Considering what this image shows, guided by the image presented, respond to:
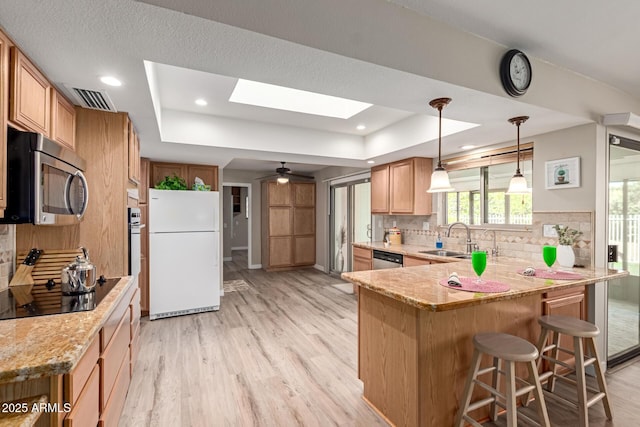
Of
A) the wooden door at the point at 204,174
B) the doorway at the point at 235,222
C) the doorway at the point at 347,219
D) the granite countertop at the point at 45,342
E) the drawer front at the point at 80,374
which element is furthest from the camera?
the doorway at the point at 235,222

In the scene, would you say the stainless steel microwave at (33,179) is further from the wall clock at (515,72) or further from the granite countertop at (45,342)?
the wall clock at (515,72)

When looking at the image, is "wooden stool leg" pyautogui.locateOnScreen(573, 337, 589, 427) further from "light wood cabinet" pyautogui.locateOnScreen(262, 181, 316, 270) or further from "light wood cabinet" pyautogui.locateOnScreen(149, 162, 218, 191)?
"light wood cabinet" pyautogui.locateOnScreen(262, 181, 316, 270)

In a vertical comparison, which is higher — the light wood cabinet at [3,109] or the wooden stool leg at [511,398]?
the light wood cabinet at [3,109]

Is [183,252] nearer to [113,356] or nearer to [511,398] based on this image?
[113,356]

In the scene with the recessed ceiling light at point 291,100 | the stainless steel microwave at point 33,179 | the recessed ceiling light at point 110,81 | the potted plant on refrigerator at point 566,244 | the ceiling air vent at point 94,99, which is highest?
the recessed ceiling light at point 291,100

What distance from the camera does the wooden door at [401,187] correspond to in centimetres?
421

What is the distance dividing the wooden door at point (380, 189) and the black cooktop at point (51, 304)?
3689mm

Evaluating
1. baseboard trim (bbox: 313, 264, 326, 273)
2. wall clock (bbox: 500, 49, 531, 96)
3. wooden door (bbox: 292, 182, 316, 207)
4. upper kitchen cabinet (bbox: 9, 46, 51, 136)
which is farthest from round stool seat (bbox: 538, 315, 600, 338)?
wooden door (bbox: 292, 182, 316, 207)

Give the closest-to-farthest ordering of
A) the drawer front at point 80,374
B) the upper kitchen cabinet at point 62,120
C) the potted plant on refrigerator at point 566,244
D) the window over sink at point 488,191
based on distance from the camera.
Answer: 1. the drawer front at point 80,374
2. the upper kitchen cabinet at point 62,120
3. the potted plant on refrigerator at point 566,244
4. the window over sink at point 488,191

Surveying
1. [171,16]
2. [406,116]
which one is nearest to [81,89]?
[171,16]

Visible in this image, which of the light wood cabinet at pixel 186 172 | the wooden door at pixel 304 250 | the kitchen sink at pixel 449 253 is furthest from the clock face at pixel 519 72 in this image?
the wooden door at pixel 304 250

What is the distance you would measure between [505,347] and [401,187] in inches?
115

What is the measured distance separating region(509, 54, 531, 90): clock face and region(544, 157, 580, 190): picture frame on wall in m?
1.11

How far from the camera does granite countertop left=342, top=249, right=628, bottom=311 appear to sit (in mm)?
1586
